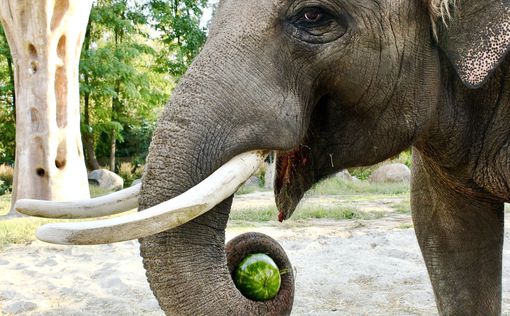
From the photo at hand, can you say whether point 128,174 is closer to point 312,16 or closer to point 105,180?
point 105,180

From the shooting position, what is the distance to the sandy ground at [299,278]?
4.19 meters

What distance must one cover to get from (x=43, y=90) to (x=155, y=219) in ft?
27.7

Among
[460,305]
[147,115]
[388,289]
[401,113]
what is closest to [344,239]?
[388,289]

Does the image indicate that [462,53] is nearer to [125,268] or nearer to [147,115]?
[125,268]

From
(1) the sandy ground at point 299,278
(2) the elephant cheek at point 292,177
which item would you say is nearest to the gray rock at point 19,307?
(1) the sandy ground at point 299,278

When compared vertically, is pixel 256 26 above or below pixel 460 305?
above

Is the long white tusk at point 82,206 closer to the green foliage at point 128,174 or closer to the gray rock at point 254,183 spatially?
the gray rock at point 254,183

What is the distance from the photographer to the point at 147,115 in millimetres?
22141

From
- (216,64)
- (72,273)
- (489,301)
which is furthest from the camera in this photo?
(72,273)

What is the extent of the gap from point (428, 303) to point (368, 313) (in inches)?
18.7

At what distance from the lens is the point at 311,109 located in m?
2.23

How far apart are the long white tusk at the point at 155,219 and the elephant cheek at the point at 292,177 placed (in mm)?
636

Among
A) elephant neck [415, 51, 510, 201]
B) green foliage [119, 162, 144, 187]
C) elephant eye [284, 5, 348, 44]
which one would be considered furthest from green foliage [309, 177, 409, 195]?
elephant eye [284, 5, 348, 44]

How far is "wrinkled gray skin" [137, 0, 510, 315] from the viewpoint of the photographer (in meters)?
1.83
